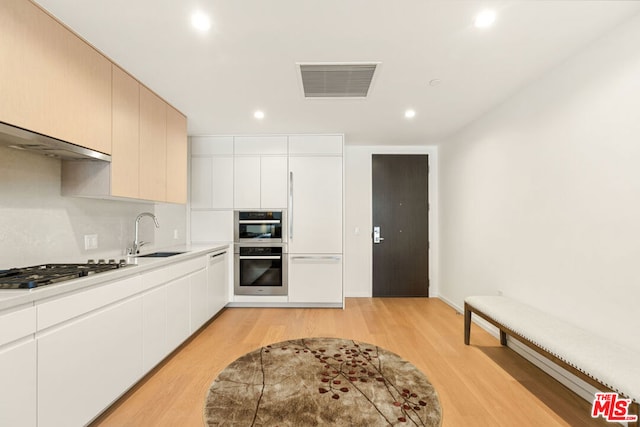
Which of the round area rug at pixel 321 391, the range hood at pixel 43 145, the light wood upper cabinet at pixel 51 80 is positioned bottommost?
the round area rug at pixel 321 391

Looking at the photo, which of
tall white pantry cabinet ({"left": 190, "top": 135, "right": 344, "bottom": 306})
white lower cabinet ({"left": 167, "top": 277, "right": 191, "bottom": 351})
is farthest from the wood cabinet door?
white lower cabinet ({"left": 167, "top": 277, "right": 191, "bottom": 351})

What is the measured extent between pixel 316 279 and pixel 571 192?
303 cm

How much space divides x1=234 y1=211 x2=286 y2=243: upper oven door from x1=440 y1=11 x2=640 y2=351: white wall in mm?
2667

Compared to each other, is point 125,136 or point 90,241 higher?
point 125,136

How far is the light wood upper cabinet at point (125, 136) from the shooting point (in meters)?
2.34

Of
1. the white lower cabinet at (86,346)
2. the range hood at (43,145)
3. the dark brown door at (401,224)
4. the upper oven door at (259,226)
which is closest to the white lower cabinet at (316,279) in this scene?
the upper oven door at (259,226)

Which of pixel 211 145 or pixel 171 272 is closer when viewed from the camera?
pixel 171 272

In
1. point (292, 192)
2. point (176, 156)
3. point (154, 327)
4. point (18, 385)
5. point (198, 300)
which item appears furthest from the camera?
point (292, 192)

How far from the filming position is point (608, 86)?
196 cm

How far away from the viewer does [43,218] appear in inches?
82.4

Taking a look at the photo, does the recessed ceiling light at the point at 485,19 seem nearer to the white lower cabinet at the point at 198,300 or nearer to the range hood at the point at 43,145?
the range hood at the point at 43,145

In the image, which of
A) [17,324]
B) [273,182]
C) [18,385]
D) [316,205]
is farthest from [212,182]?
[18,385]

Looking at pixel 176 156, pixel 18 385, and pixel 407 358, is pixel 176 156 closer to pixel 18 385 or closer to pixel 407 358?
pixel 18 385

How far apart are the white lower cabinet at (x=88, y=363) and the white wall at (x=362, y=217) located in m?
3.36
